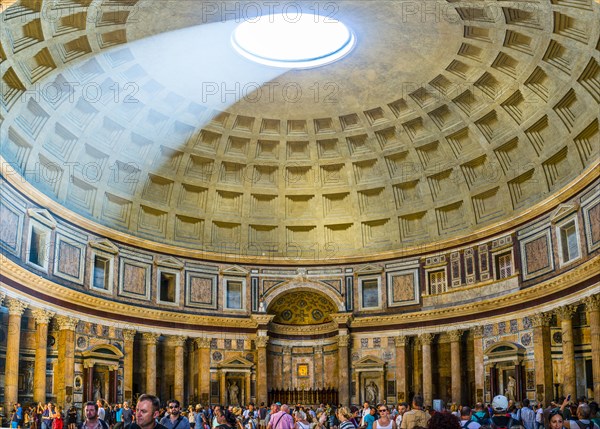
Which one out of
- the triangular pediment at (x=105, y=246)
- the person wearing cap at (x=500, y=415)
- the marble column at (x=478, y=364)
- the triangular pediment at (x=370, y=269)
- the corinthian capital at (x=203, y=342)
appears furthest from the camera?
the triangular pediment at (x=370, y=269)

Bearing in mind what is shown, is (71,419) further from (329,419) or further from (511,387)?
(511,387)

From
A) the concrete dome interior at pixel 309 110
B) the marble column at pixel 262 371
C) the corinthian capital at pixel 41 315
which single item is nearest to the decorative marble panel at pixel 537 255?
the concrete dome interior at pixel 309 110

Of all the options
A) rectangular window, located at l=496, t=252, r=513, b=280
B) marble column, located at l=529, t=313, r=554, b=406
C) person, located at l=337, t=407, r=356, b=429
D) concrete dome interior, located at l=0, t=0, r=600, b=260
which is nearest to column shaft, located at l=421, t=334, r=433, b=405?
rectangular window, located at l=496, t=252, r=513, b=280

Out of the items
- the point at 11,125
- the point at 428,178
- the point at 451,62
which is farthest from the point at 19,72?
the point at 428,178

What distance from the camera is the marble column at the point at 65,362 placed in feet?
127

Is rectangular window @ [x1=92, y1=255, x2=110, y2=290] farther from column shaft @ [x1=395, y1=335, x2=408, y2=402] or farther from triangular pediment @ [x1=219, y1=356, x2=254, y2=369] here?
column shaft @ [x1=395, y1=335, x2=408, y2=402]

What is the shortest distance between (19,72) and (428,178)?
2568 cm

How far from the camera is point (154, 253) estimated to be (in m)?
46.9

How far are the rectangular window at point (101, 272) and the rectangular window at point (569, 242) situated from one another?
84.2 ft

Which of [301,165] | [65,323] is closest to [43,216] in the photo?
[65,323]

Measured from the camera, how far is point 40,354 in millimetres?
36719

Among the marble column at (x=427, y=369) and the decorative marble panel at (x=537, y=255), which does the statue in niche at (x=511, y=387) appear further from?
the decorative marble panel at (x=537, y=255)

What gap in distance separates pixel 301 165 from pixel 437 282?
11.9m

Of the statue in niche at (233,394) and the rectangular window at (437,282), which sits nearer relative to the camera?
the rectangular window at (437,282)
